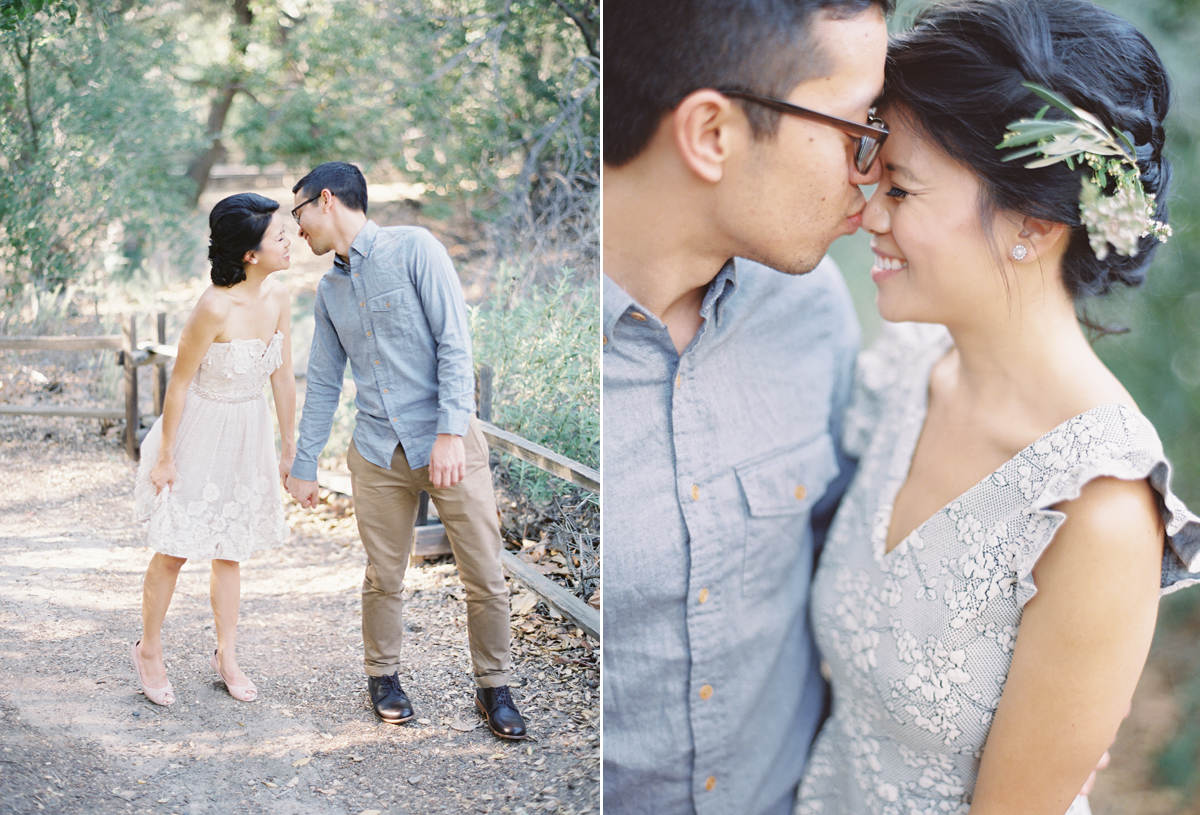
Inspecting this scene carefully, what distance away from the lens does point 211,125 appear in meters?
1.87

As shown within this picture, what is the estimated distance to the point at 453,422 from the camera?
5.38 feet

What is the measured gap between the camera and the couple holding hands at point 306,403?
151 cm

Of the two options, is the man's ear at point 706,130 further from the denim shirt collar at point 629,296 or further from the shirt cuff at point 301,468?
the shirt cuff at point 301,468

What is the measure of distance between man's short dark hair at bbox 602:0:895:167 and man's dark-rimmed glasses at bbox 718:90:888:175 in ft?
0.04

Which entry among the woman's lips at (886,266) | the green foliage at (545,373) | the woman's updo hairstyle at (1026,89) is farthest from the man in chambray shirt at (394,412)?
the woman's updo hairstyle at (1026,89)

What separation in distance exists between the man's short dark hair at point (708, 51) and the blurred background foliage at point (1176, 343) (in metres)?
0.27

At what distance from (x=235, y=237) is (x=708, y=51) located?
0.86 metres

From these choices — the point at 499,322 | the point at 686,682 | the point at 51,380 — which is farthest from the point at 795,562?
the point at 51,380

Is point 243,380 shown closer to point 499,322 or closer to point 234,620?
point 234,620

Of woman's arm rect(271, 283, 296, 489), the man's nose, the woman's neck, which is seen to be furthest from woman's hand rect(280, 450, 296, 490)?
the woman's neck

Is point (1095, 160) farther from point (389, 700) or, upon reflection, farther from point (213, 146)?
point (213, 146)

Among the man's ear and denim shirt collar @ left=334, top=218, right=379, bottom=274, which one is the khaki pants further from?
the man's ear

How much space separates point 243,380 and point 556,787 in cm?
100

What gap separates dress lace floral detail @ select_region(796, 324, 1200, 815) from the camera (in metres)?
1.30
